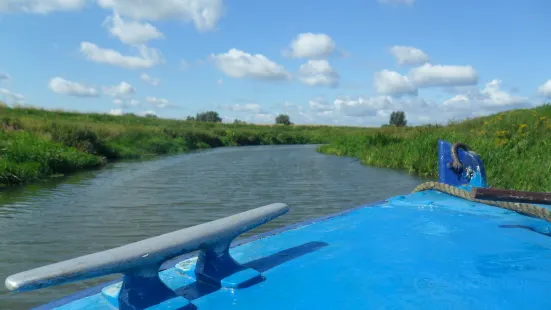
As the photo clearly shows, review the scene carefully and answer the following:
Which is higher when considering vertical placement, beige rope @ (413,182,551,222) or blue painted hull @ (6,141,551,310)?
beige rope @ (413,182,551,222)

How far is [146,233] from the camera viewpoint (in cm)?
631

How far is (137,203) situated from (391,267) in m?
7.12

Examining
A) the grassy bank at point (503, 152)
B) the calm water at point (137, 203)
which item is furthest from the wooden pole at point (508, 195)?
the grassy bank at point (503, 152)

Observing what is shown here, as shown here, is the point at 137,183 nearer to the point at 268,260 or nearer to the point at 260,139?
the point at 268,260

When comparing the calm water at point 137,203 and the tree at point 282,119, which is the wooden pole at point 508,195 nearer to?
the calm water at point 137,203

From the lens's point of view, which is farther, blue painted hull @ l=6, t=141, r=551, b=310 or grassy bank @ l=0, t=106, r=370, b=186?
grassy bank @ l=0, t=106, r=370, b=186

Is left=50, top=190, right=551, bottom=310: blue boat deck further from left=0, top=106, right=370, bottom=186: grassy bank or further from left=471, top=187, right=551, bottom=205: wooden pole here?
left=0, top=106, right=370, bottom=186: grassy bank

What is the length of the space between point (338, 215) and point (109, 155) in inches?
728

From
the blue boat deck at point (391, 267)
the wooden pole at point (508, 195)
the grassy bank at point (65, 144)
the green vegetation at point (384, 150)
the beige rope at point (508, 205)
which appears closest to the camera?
the blue boat deck at point (391, 267)

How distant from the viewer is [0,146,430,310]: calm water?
563cm

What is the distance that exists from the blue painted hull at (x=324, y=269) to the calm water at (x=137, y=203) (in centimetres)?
237

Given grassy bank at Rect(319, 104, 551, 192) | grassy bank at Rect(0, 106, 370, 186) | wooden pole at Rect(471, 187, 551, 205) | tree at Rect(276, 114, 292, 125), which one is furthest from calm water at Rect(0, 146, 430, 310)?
tree at Rect(276, 114, 292, 125)

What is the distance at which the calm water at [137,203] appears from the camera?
5629 millimetres

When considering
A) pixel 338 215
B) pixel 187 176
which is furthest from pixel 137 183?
pixel 338 215
